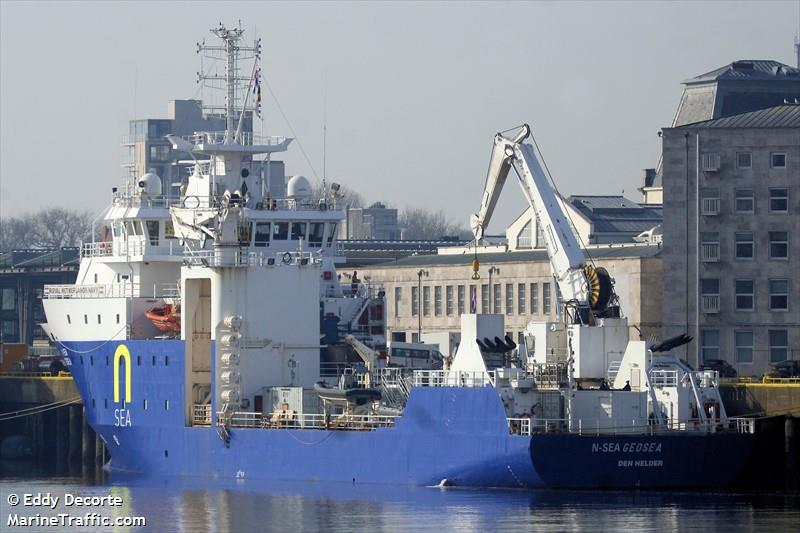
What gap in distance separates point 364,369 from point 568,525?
471 inches

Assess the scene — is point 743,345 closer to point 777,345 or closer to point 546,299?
point 777,345

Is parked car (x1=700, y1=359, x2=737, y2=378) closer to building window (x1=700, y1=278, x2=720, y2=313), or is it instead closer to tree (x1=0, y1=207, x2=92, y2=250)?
building window (x1=700, y1=278, x2=720, y2=313)

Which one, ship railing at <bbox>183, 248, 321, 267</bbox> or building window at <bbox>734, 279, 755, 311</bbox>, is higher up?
ship railing at <bbox>183, 248, 321, 267</bbox>

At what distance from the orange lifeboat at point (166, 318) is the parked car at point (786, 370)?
50.7 feet

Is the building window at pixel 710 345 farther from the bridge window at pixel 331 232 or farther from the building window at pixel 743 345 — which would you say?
the bridge window at pixel 331 232

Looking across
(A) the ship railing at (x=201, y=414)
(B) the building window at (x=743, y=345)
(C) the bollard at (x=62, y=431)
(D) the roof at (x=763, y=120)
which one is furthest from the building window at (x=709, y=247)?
(C) the bollard at (x=62, y=431)

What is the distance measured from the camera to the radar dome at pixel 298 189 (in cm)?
5403

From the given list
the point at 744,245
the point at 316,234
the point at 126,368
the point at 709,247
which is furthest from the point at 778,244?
the point at 126,368

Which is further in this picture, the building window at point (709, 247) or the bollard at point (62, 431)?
the bollard at point (62, 431)

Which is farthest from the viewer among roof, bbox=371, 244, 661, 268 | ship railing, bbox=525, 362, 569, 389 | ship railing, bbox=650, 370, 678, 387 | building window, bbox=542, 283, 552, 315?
building window, bbox=542, 283, 552, 315

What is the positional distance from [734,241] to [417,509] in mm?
20942

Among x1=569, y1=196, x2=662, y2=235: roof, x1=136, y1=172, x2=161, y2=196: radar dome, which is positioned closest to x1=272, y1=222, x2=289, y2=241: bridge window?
x1=136, y1=172, x2=161, y2=196: radar dome

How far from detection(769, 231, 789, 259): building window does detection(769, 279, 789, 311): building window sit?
2.42 ft

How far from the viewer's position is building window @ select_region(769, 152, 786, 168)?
197 feet
